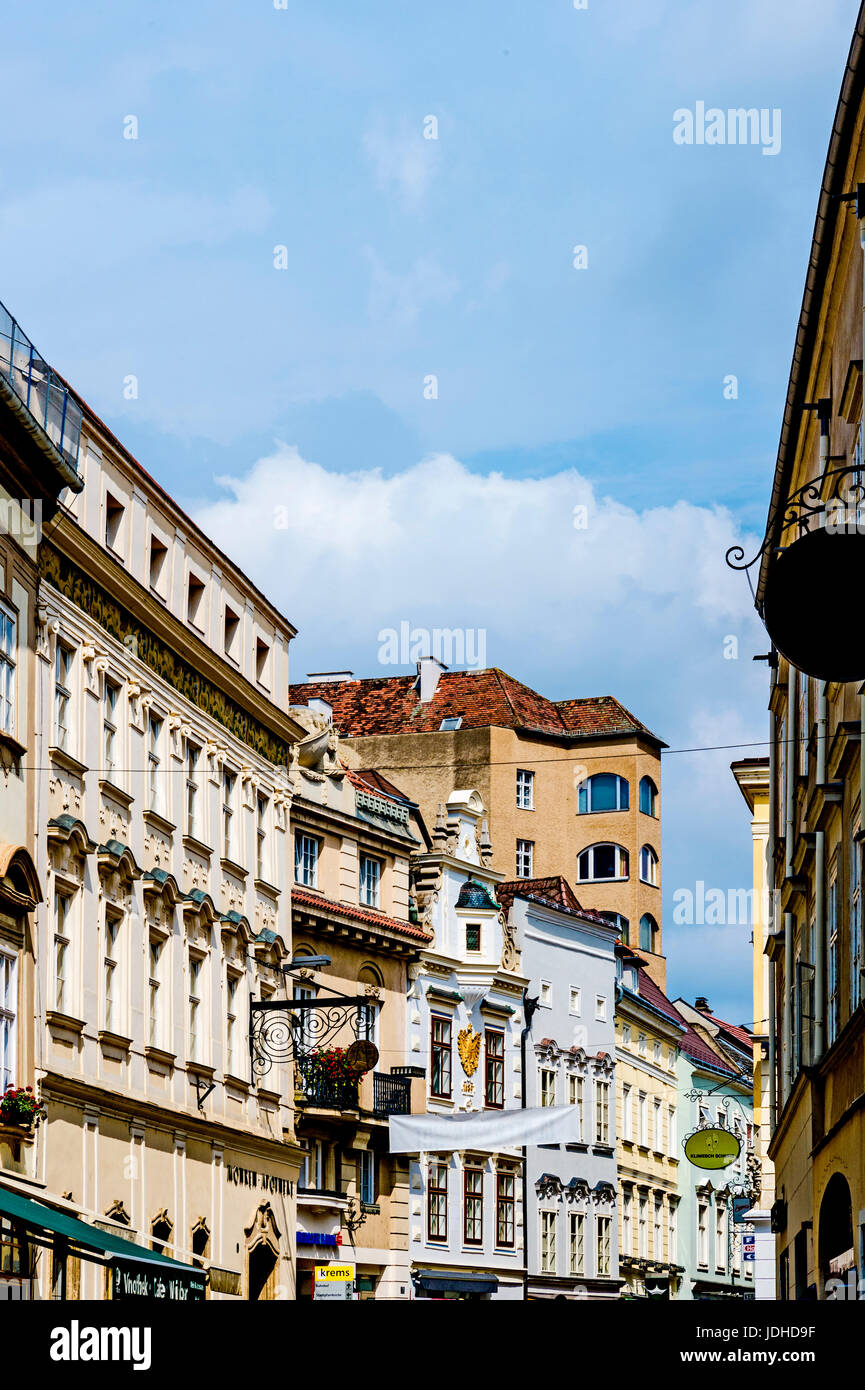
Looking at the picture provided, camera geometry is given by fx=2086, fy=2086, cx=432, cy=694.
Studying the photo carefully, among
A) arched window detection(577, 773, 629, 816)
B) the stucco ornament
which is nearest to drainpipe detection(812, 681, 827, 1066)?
the stucco ornament

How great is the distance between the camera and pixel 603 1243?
210 ft

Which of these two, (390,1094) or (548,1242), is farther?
(548,1242)

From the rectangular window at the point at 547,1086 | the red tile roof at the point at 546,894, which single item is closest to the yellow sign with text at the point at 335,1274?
the red tile roof at the point at 546,894

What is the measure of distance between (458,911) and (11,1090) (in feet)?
108

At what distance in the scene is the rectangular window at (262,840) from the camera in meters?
39.2

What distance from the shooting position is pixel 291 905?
145ft

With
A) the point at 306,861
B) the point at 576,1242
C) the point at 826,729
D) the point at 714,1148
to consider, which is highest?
the point at 306,861

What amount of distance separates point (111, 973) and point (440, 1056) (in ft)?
82.2

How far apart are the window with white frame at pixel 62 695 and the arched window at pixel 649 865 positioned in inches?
2013

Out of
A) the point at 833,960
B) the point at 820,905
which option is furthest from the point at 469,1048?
the point at 833,960

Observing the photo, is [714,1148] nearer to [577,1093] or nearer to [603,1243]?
[577,1093]

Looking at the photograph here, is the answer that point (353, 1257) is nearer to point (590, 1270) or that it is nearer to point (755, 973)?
point (755, 973)

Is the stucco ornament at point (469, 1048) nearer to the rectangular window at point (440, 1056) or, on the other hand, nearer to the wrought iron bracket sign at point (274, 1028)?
the rectangular window at point (440, 1056)
